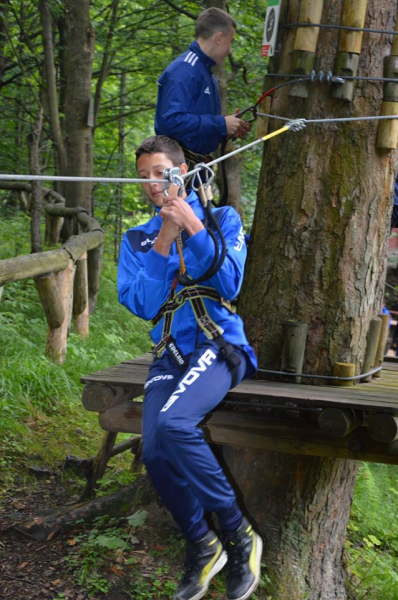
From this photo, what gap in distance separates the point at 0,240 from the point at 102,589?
21.3ft

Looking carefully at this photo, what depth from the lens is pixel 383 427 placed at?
10.0ft

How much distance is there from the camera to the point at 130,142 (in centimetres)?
1888

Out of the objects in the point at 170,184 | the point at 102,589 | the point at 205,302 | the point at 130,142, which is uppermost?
the point at 130,142

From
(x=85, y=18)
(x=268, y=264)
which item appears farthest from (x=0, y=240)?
(x=268, y=264)

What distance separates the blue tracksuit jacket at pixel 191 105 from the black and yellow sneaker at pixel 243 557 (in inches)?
81.5

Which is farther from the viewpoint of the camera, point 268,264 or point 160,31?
point 160,31

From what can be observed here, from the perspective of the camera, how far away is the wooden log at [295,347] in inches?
142

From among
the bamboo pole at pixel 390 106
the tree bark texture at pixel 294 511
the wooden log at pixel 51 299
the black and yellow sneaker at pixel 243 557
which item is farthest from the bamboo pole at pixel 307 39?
the wooden log at pixel 51 299

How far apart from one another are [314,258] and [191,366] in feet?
3.21

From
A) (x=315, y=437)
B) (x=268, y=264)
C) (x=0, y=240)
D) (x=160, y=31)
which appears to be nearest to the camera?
(x=315, y=437)

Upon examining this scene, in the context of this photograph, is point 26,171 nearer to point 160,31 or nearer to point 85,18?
point 160,31

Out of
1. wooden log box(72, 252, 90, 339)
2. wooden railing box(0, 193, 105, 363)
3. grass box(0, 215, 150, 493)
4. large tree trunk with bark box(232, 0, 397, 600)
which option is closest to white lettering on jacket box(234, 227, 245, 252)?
large tree trunk with bark box(232, 0, 397, 600)

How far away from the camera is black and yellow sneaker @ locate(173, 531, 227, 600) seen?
305 cm

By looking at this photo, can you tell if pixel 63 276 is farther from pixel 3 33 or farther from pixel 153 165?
pixel 3 33
